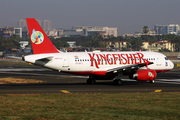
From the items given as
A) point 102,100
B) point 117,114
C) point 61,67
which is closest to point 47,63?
point 61,67

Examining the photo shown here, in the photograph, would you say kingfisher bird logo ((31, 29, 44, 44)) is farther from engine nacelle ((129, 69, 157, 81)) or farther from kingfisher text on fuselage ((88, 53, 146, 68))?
engine nacelle ((129, 69, 157, 81))

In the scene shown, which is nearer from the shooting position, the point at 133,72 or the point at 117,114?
the point at 117,114

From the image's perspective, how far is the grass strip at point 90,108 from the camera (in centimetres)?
1867

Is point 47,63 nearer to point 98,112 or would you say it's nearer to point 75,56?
point 75,56

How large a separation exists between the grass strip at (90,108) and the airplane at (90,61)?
11.4 metres

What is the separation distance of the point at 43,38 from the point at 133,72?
1268 cm

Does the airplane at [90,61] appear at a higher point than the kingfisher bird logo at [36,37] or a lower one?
lower

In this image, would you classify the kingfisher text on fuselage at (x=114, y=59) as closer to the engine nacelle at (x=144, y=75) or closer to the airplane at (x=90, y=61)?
the airplane at (x=90, y=61)

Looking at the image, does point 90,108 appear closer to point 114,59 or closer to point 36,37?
point 36,37

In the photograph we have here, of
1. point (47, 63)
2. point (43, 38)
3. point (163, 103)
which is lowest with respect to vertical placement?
point (163, 103)

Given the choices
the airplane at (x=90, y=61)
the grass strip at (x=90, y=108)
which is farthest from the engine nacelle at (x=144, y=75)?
the grass strip at (x=90, y=108)

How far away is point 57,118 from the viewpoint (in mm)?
18109

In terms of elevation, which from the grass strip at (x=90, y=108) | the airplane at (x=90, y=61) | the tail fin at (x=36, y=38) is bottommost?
the grass strip at (x=90, y=108)

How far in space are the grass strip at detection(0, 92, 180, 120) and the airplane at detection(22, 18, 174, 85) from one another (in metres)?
11.4
